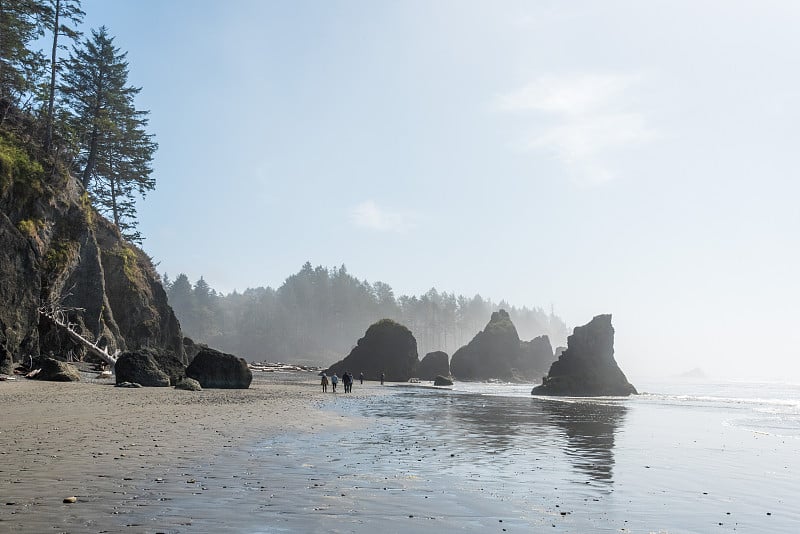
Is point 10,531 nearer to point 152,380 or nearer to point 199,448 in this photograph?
point 199,448

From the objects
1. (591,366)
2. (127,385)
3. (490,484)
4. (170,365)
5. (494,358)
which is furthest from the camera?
(494,358)

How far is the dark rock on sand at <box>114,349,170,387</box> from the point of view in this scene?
35.1 m

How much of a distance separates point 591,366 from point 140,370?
52.0m

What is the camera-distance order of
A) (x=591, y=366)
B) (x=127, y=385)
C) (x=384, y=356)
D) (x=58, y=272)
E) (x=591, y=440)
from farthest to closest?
1. (x=384, y=356)
2. (x=591, y=366)
3. (x=58, y=272)
4. (x=127, y=385)
5. (x=591, y=440)

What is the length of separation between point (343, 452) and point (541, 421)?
15865 mm

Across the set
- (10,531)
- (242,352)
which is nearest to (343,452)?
(10,531)

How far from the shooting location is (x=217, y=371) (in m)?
41.1

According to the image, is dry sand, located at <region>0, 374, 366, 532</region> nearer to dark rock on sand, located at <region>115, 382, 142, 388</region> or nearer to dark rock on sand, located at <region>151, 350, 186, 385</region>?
dark rock on sand, located at <region>115, 382, 142, 388</region>

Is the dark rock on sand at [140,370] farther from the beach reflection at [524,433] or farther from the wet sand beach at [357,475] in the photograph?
the beach reflection at [524,433]

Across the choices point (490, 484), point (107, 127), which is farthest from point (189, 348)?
point (490, 484)

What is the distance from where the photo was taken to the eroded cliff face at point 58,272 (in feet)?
114

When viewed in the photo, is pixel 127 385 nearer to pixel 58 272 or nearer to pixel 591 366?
pixel 58 272

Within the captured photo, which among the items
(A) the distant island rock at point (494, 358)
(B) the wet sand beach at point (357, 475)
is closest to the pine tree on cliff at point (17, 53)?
(B) the wet sand beach at point (357, 475)

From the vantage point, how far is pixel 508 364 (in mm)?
116375
